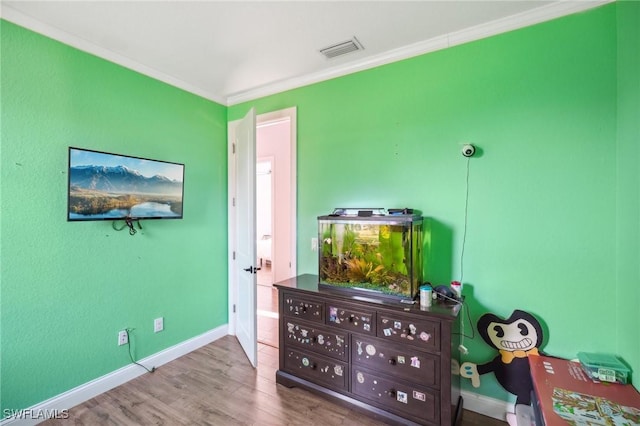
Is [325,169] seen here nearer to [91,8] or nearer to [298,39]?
[298,39]

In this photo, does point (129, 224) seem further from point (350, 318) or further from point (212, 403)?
point (350, 318)

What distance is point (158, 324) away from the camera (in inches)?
102

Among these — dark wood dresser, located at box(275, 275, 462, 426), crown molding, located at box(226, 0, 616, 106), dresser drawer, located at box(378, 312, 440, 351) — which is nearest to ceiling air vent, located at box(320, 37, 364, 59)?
crown molding, located at box(226, 0, 616, 106)

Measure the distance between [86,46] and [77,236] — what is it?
4.57ft

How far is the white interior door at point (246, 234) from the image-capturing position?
2502 millimetres

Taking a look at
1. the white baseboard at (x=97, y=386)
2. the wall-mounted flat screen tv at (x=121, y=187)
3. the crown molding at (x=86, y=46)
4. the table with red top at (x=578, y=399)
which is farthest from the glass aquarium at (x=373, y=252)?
the crown molding at (x=86, y=46)

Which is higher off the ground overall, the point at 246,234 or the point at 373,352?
the point at 246,234

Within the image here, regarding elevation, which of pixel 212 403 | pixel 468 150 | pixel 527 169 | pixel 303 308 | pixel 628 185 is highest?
pixel 468 150

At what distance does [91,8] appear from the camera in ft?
5.70

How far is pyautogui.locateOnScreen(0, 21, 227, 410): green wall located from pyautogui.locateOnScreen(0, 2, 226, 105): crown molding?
45 millimetres

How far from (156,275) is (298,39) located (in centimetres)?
232

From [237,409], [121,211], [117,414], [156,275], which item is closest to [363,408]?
[237,409]

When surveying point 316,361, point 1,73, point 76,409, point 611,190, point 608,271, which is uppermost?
point 1,73

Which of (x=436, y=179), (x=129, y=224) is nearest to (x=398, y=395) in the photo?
(x=436, y=179)
